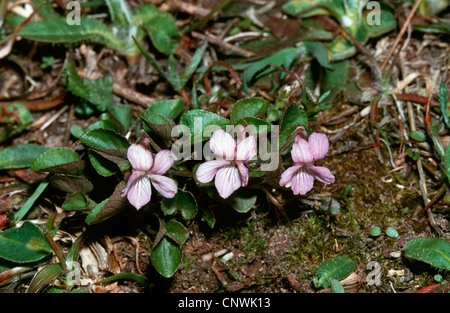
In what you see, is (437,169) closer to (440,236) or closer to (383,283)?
(440,236)

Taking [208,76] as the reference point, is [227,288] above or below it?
below

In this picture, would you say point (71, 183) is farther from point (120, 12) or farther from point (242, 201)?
point (120, 12)

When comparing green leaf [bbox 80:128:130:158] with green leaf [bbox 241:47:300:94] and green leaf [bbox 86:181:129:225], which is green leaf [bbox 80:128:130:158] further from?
green leaf [bbox 241:47:300:94]

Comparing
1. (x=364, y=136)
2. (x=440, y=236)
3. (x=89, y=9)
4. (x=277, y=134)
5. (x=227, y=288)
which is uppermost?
(x=89, y=9)

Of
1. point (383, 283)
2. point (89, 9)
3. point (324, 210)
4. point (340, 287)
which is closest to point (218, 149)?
point (324, 210)

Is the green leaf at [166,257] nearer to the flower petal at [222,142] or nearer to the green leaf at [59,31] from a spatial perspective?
the flower petal at [222,142]

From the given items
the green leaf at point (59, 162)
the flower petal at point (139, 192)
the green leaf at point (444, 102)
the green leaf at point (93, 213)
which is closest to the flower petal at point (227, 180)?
the flower petal at point (139, 192)
